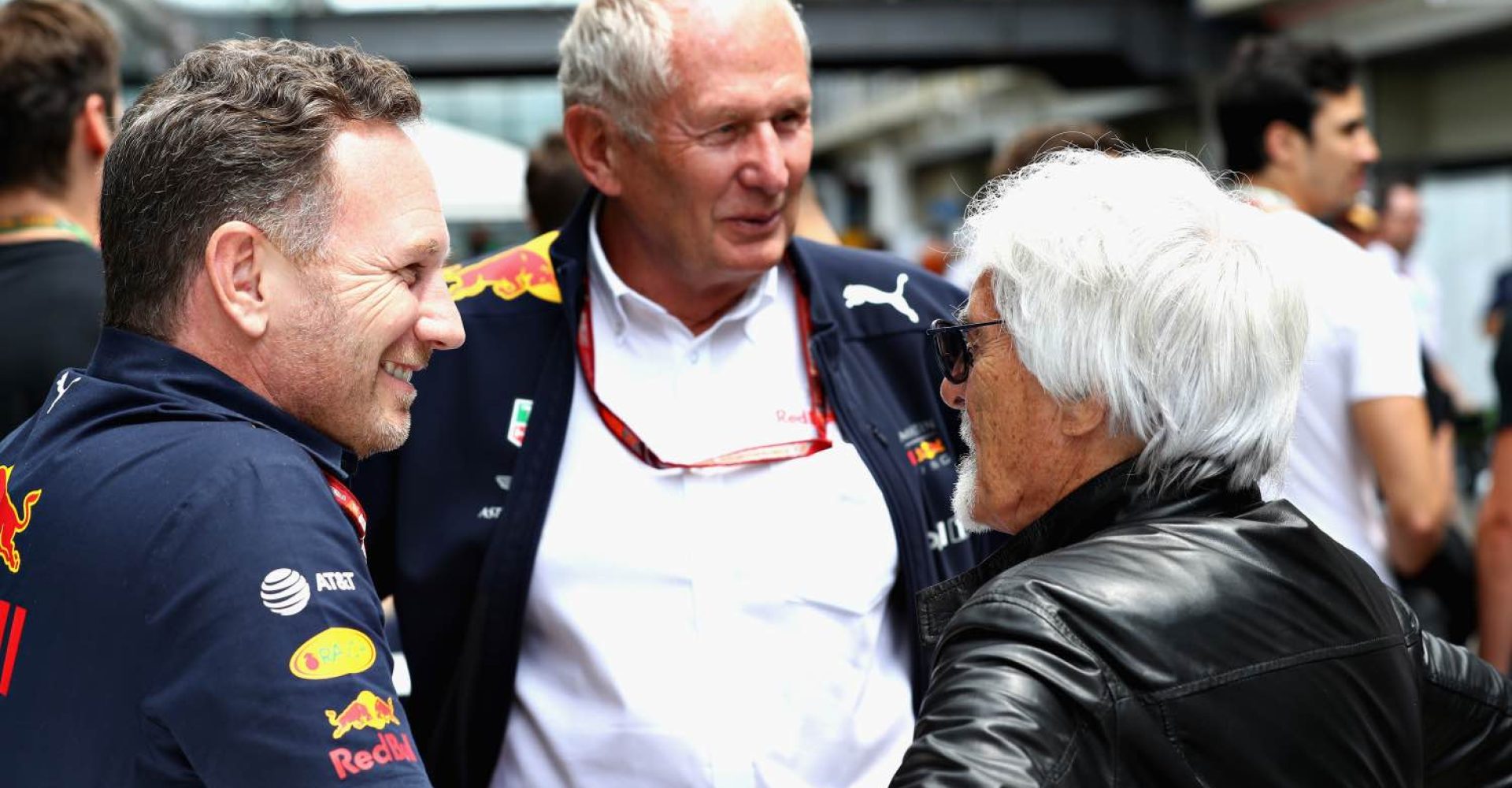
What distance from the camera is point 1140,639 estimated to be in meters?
1.67

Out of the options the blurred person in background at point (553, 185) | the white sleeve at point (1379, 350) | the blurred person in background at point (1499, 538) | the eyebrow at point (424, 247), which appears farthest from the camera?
the blurred person in background at point (553, 185)

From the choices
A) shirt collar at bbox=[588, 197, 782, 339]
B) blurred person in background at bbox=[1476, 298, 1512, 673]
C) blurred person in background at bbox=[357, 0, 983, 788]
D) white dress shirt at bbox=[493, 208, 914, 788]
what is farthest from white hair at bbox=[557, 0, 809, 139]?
blurred person in background at bbox=[1476, 298, 1512, 673]

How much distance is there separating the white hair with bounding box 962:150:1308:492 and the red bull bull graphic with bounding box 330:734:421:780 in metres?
0.93

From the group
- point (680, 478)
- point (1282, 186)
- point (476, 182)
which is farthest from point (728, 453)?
point (476, 182)

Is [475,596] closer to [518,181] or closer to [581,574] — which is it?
[581,574]

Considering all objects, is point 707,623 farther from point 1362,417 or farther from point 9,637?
point 1362,417

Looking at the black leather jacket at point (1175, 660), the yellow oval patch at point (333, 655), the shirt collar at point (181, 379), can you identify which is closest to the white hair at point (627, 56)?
the black leather jacket at point (1175, 660)

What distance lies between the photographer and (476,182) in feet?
27.8

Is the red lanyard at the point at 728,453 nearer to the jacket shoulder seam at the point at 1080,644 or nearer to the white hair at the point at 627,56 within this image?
the white hair at the point at 627,56

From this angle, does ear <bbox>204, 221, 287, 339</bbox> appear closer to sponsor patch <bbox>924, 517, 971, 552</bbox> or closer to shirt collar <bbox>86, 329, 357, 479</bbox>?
shirt collar <bbox>86, 329, 357, 479</bbox>

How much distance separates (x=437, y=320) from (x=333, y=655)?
20.6 inches

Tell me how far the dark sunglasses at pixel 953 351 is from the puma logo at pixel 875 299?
0.56 meters

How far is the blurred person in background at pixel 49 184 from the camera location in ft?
9.44

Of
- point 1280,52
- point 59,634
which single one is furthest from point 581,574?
point 1280,52
